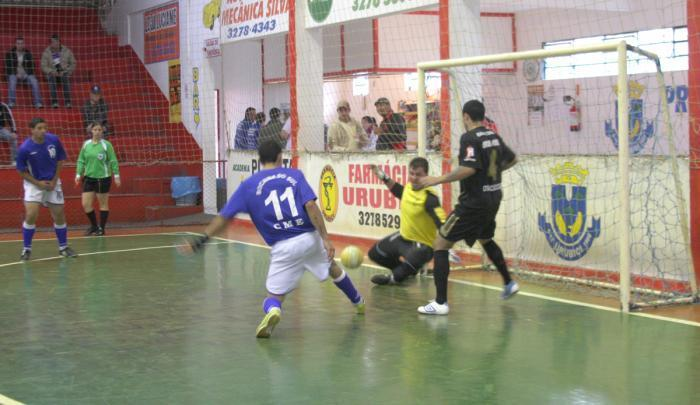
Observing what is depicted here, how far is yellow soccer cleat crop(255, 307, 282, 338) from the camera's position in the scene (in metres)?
8.19

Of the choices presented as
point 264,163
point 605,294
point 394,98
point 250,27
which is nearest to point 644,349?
point 605,294

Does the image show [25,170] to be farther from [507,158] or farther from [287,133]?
[507,158]

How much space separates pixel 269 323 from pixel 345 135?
8490mm

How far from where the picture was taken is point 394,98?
2197 centimetres

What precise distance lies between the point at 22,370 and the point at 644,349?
4.89m

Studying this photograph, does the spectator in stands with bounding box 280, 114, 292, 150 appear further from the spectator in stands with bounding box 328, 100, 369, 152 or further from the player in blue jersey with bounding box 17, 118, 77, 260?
the player in blue jersey with bounding box 17, 118, 77, 260

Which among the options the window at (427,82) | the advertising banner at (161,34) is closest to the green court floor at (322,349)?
the window at (427,82)

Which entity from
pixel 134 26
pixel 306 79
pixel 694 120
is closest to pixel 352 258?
pixel 694 120

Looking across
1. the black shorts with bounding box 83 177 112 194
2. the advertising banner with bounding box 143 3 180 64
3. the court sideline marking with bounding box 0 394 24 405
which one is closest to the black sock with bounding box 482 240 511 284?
the court sideline marking with bounding box 0 394 24 405

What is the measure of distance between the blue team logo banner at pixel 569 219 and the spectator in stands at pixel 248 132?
904 centimetres

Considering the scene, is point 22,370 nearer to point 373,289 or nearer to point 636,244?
point 373,289

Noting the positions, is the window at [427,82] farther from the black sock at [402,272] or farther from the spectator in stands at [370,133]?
the black sock at [402,272]

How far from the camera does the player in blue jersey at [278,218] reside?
8.25 meters

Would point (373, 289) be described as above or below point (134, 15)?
below
